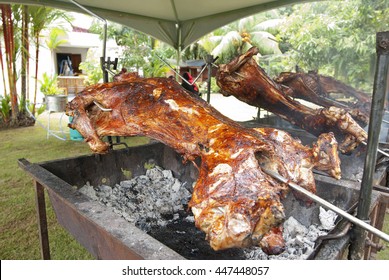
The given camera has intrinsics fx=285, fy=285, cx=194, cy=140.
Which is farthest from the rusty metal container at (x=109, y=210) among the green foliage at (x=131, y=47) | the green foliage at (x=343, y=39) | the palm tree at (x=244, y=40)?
the palm tree at (x=244, y=40)

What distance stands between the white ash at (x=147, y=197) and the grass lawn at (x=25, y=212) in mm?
536

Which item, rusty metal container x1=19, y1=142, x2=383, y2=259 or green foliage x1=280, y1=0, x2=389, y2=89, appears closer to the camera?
rusty metal container x1=19, y1=142, x2=383, y2=259

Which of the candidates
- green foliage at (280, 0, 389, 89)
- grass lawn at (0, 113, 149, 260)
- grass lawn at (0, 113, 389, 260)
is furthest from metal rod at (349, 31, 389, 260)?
green foliage at (280, 0, 389, 89)

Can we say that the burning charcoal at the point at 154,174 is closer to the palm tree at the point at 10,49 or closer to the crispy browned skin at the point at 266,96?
the crispy browned skin at the point at 266,96

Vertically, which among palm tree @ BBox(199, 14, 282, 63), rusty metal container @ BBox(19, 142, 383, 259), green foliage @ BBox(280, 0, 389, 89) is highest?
palm tree @ BBox(199, 14, 282, 63)

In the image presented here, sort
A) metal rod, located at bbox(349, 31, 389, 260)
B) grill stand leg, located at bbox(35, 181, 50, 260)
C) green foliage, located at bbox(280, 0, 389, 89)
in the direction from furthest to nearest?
green foliage, located at bbox(280, 0, 389, 89)
grill stand leg, located at bbox(35, 181, 50, 260)
metal rod, located at bbox(349, 31, 389, 260)

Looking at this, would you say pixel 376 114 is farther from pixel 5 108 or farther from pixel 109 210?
pixel 5 108

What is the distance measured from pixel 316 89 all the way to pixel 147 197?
203 cm

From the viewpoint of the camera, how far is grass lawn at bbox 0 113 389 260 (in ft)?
8.00

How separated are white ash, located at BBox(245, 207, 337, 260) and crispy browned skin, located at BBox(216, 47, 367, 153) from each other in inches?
25.0

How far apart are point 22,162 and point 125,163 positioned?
863 mm

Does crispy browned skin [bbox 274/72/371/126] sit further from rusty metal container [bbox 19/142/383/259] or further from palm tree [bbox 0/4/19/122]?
palm tree [bbox 0/4/19/122]

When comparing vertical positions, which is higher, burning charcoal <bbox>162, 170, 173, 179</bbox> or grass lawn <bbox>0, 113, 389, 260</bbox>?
burning charcoal <bbox>162, 170, 173, 179</bbox>

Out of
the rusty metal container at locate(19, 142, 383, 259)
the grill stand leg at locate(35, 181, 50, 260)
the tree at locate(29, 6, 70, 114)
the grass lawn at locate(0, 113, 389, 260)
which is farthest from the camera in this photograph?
the tree at locate(29, 6, 70, 114)
